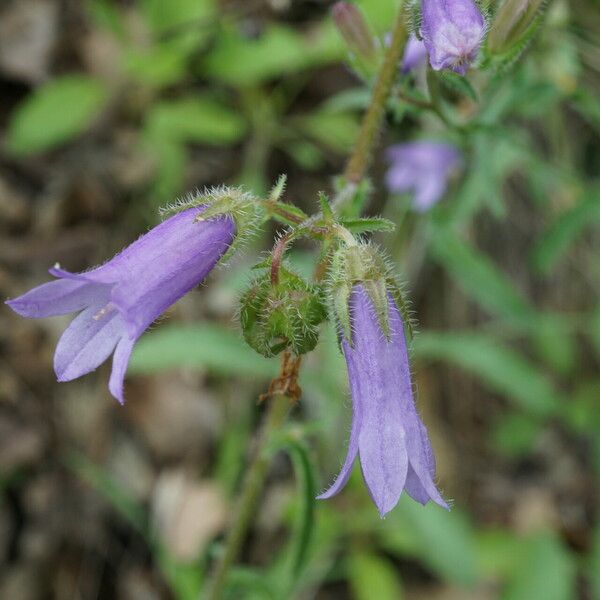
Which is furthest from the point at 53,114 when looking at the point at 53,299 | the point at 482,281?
the point at 53,299

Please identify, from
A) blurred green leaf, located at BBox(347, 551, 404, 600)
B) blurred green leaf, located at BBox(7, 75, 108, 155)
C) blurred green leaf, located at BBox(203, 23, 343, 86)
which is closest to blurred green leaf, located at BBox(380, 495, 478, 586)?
blurred green leaf, located at BBox(347, 551, 404, 600)

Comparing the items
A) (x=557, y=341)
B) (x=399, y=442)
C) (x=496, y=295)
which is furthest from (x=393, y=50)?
(x=557, y=341)

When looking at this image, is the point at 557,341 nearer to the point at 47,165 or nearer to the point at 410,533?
the point at 410,533

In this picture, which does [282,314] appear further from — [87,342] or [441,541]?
[441,541]

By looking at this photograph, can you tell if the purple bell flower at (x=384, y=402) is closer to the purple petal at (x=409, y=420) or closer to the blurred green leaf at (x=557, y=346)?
the purple petal at (x=409, y=420)

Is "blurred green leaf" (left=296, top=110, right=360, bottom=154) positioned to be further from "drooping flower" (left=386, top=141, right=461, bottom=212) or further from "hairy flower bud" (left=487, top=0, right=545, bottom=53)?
"hairy flower bud" (left=487, top=0, right=545, bottom=53)
